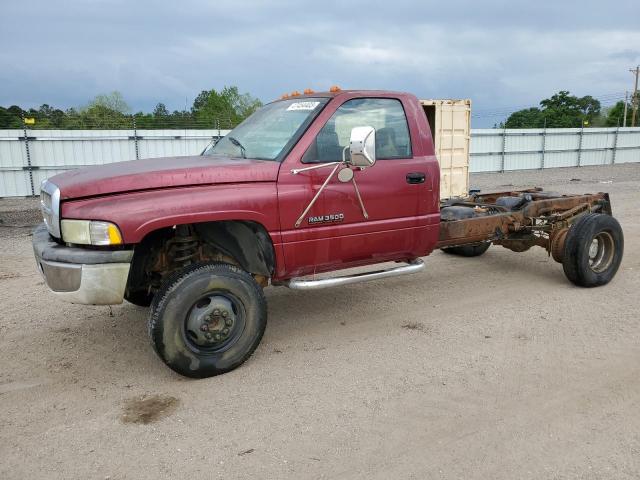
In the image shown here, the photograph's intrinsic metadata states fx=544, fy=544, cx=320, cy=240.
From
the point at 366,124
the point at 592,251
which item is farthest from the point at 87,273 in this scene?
the point at 592,251

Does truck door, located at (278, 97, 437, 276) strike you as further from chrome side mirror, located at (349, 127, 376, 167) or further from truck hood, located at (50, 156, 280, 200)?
chrome side mirror, located at (349, 127, 376, 167)

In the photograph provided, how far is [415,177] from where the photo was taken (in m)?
4.81

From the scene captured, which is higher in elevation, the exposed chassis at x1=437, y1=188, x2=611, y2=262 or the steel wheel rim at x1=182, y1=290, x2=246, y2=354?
the exposed chassis at x1=437, y1=188, x2=611, y2=262

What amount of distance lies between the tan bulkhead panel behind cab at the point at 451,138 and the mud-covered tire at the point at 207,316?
10300mm

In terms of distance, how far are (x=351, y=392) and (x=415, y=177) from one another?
6.56ft

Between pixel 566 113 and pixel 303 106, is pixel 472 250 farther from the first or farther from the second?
pixel 566 113

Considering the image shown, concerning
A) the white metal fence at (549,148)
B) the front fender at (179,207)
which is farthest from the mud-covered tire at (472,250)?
the white metal fence at (549,148)

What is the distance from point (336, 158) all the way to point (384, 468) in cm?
244

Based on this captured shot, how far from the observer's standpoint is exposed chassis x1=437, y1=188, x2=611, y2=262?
5.76 meters

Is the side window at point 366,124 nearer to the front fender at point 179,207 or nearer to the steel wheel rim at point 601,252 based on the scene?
the front fender at point 179,207

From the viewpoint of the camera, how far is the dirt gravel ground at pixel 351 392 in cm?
305

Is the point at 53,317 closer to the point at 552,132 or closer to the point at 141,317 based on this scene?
the point at 141,317

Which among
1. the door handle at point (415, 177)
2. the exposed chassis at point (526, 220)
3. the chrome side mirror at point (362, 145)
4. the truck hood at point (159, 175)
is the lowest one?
the exposed chassis at point (526, 220)

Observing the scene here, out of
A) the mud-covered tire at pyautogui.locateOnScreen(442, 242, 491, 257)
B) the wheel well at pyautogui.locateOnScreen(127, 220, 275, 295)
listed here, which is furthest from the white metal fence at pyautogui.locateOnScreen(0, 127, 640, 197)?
the wheel well at pyautogui.locateOnScreen(127, 220, 275, 295)
